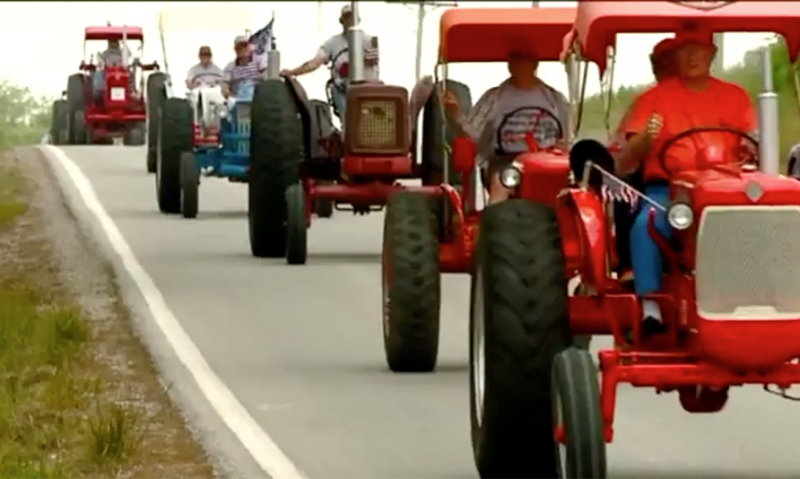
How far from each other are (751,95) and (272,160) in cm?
1275

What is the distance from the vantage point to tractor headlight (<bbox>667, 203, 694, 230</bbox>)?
10656 mm

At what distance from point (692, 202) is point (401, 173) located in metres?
13.4

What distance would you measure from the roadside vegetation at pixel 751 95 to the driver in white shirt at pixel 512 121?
3740 mm

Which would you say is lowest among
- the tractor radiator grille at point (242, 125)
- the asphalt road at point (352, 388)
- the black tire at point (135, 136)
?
the asphalt road at point (352, 388)

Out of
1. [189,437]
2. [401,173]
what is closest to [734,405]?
[189,437]

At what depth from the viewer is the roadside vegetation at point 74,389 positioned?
12609 millimetres

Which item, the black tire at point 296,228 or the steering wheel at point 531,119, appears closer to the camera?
the steering wheel at point 531,119

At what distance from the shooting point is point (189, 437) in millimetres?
13375

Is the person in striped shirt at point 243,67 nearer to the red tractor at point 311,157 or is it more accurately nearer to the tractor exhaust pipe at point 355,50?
the tractor exhaust pipe at point 355,50

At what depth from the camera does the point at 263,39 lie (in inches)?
1211

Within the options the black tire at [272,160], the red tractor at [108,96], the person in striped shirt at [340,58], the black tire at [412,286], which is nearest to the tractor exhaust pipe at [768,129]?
the black tire at [412,286]

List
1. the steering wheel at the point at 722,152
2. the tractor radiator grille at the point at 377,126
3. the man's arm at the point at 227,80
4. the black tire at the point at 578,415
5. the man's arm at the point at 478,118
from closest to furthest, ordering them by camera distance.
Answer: the black tire at the point at 578,415 → the steering wheel at the point at 722,152 → the man's arm at the point at 478,118 → the tractor radiator grille at the point at 377,126 → the man's arm at the point at 227,80

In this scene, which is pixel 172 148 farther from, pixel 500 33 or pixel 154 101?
pixel 500 33

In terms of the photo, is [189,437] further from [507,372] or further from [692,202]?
[692,202]
